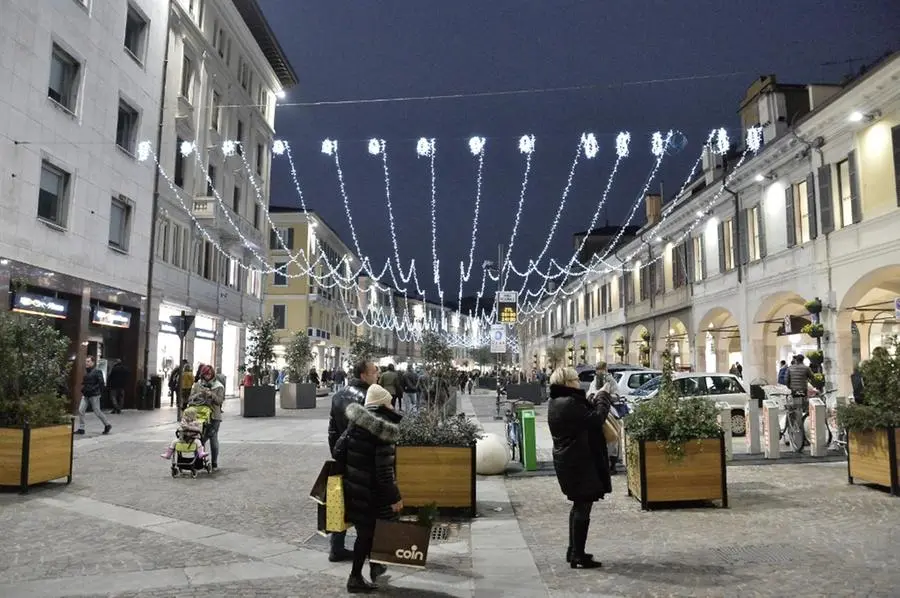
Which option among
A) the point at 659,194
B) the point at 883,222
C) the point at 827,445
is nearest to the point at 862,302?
the point at 883,222

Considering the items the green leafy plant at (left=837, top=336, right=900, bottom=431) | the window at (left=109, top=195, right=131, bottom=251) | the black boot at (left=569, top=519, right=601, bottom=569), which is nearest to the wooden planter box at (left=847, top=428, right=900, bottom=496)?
the green leafy plant at (left=837, top=336, right=900, bottom=431)

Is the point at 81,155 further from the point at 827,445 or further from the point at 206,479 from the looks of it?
the point at 827,445

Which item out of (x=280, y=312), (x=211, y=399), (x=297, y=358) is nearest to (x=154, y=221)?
(x=297, y=358)

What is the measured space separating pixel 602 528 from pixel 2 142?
16.8m

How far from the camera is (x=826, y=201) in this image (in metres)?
18.9

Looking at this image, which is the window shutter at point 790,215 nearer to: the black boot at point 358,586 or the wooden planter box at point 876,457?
the wooden planter box at point 876,457

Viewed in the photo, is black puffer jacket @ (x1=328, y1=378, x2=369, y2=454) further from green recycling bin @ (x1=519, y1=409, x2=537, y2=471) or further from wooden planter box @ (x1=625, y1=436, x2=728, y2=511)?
green recycling bin @ (x1=519, y1=409, x2=537, y2=471)

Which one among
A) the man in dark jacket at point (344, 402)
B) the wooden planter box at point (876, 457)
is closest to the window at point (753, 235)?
the wooden planter box at point (876, 457)

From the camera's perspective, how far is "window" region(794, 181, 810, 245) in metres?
20.2

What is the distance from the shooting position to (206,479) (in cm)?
1025

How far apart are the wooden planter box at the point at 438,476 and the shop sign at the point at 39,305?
12.6 metres

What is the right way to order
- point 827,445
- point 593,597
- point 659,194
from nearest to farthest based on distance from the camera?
point 593,597 → point 827,445 → point 659,194

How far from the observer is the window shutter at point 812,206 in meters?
19.5

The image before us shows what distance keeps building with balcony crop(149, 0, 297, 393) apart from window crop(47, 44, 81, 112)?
552 centimetres
